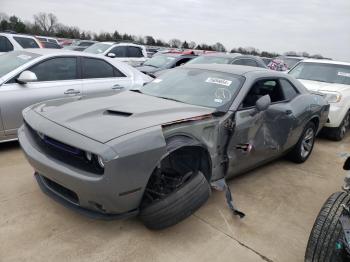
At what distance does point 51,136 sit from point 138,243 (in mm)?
1203

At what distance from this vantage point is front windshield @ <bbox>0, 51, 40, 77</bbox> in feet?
16.4

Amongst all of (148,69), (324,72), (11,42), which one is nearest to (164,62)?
(148,69)

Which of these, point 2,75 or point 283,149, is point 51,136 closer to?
point 2,75

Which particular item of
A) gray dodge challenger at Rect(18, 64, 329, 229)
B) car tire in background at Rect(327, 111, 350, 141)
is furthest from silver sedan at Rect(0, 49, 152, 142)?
car tire in background at Rect(327, 111, 350, 141)

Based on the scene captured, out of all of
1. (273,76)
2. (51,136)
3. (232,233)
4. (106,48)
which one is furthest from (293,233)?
(106,48)

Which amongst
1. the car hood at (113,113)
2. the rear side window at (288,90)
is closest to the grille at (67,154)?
the car hood at (113,113)

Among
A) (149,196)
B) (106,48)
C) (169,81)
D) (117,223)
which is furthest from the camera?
(106,48)

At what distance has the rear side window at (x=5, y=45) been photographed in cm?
938

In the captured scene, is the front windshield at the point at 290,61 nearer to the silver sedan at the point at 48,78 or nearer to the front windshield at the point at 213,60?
the front windshield at the point at 213,60

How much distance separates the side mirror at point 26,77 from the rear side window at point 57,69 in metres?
0.30

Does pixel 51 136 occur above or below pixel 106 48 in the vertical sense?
above

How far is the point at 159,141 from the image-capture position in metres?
2.81

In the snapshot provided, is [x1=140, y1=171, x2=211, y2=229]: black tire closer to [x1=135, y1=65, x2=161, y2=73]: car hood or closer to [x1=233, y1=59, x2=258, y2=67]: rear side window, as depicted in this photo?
[x1=233, y1=59, x2=258, y2=67]: rear side window

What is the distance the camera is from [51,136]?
9.29 feet
